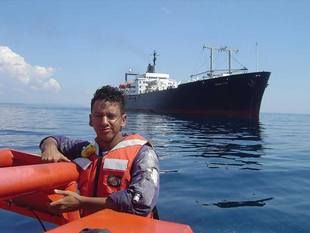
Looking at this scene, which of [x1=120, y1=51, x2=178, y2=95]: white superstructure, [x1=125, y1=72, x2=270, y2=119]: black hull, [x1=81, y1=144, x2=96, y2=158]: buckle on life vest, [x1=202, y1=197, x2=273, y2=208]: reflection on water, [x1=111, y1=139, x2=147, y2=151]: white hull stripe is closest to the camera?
[x1=111, y1=139, x2=147, y2=151]: white hull stripe

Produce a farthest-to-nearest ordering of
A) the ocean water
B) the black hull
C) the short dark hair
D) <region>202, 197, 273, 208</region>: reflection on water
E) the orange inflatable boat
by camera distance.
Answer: the black hull
<region>202, 197, 273, 208</region>: reflection on water
the ocean water
the short dark hair
the orange inflatable boat

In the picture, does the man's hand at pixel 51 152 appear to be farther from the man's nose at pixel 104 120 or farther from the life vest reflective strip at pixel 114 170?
the man's nose at pixel 104 120

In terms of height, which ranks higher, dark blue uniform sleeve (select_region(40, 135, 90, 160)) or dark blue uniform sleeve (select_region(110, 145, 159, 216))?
dark blue uniform sleeve (select_region(40, 135, 90, 160))

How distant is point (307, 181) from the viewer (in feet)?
28.3

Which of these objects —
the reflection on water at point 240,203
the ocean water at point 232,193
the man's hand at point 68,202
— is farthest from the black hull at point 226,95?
the man's hand at point 68,202

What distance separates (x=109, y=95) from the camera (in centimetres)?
321

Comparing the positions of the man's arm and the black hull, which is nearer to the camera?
the man's arm

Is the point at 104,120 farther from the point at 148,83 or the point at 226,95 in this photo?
the point at 148,83

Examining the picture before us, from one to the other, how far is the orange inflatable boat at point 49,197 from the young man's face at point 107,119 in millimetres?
390

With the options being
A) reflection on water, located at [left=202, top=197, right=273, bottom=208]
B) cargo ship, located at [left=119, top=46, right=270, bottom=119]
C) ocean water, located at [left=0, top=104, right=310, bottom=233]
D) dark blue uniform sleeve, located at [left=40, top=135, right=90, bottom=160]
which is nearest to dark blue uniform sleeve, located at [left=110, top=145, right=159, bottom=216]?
dark blue uniform sleeve, located at [left=40, top=135, right=90, bottom=160]

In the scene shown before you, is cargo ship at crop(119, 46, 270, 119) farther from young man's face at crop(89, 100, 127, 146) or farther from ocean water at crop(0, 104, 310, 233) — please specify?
young man's face at crop(89, 100, 127, 146)

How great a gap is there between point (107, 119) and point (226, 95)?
3730 cm

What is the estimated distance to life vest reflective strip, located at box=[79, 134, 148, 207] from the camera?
117 inches

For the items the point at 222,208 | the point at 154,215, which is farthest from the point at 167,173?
the point at 154,215
